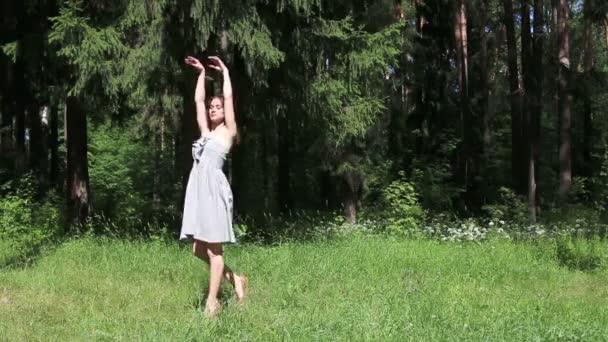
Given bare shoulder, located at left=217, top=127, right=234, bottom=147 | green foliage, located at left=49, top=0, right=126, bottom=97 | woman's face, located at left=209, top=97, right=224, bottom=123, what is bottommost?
bare shoulder, located at left=217, top=127, right=234, bottom=147

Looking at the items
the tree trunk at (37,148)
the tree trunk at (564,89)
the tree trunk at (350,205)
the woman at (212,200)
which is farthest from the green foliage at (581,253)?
the tree trunk at (37,148)

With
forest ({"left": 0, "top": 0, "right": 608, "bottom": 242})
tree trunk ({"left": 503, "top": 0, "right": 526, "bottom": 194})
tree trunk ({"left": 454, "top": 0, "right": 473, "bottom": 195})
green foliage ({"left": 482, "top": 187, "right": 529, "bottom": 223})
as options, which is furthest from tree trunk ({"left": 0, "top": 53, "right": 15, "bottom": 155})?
tree trunk ({"left": 503, "top": 0, "right": 526, "bottom": 194})

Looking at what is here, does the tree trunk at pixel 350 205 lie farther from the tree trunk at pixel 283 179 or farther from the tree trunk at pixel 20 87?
the tree trunk at pixel 20 87

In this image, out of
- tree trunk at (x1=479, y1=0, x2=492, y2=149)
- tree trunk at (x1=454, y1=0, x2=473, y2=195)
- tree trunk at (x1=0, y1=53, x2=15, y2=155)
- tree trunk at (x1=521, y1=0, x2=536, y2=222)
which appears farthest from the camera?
tree trunk at (x1=479, y1=0, x2=492, y2=149)

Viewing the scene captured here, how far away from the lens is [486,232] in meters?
9.56

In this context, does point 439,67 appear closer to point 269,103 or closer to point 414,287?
point 269,103

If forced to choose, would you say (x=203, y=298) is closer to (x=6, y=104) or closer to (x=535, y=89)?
(x=6, y=104)

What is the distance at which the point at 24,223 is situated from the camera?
11.5 m

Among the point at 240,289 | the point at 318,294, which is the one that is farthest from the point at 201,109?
the point at 318,294

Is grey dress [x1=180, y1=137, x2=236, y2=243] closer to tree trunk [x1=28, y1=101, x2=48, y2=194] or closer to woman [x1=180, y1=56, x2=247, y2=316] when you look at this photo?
woman [x1=180, y1=56, x2=247, y2=316]

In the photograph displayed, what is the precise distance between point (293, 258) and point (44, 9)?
8967mm

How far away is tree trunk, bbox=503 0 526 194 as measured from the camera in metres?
20.1

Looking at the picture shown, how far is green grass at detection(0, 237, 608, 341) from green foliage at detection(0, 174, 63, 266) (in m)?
0.88

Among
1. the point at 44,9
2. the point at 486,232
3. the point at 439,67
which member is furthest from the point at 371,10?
the point at 439,67
